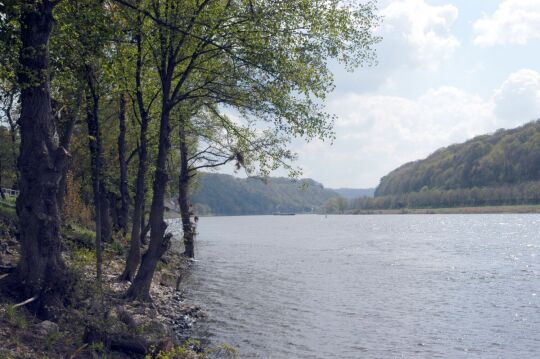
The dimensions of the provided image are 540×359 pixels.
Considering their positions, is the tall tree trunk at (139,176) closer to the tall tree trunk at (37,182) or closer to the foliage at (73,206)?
the tall tree trunk at (37,182)

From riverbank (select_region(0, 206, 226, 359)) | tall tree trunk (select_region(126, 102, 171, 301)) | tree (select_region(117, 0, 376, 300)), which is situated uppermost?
tree (select_region(117, 0, 376, 300))

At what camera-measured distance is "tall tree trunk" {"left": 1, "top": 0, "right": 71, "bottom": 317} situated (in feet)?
43.6

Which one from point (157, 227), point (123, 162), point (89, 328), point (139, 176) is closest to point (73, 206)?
point (123, 162)

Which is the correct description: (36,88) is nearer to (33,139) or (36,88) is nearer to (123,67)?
(33,139)

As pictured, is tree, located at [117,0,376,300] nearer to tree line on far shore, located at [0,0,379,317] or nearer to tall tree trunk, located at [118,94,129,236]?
tree line on far shore, located at [0,0,379,317]

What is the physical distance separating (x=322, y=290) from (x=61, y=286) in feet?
68.5

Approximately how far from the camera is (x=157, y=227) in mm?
19203

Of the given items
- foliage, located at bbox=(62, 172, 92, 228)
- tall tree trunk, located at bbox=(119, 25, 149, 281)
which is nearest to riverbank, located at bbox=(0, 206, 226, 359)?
tall tree trunk, located at bbox=(119, 25, 149, 281)

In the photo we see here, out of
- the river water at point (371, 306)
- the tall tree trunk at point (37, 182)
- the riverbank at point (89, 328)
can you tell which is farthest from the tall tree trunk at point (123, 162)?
the tall tree trunk at point (37, 182)

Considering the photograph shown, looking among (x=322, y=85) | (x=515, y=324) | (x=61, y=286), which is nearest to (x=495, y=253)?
(x=515, y=324)

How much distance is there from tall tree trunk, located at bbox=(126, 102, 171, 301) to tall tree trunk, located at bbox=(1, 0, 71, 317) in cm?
565

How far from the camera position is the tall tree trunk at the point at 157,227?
19.0 m

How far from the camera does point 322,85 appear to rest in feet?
58.9

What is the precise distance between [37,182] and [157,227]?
625 centimetres
